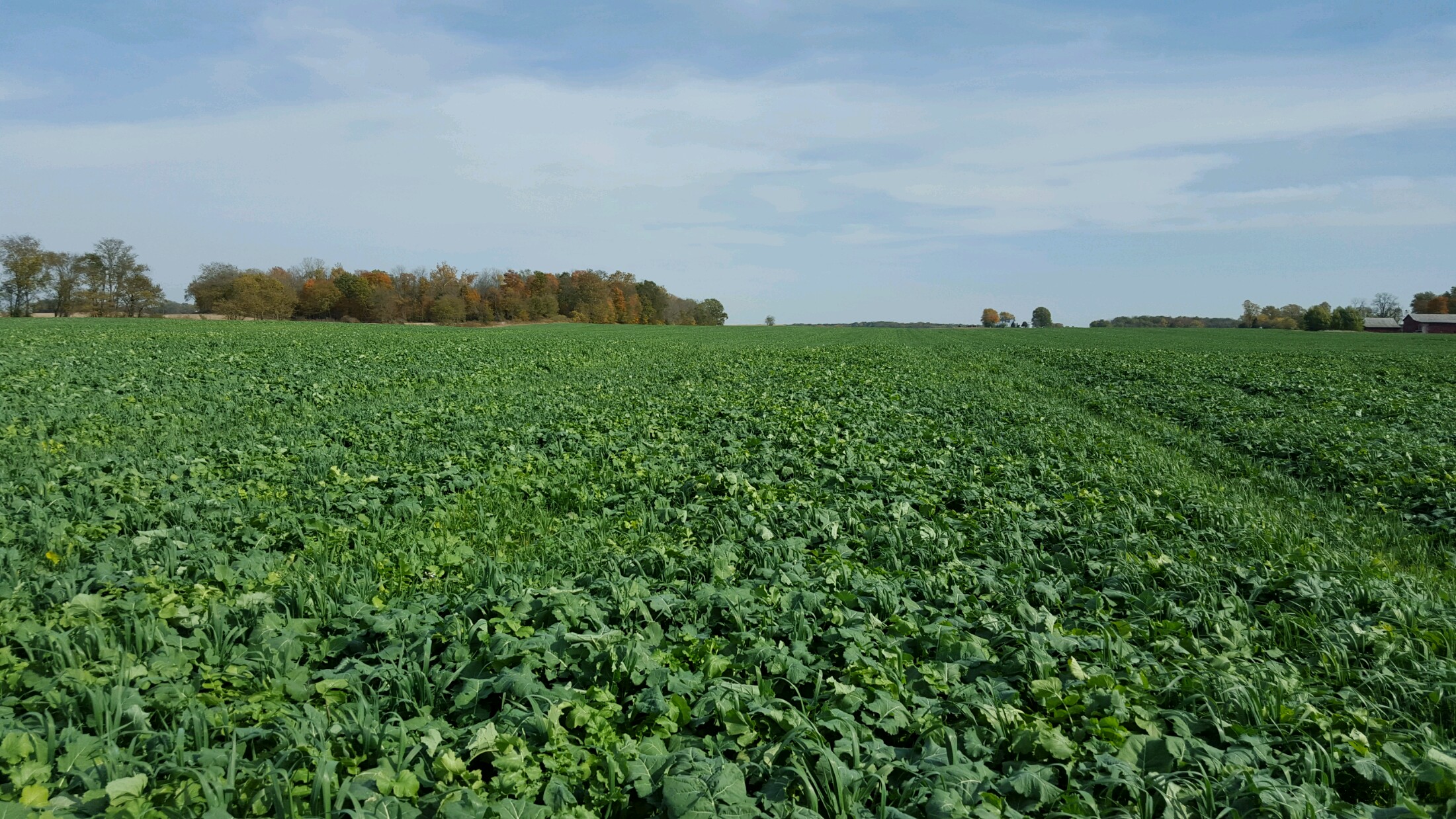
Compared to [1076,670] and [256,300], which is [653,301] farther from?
[1076,670]

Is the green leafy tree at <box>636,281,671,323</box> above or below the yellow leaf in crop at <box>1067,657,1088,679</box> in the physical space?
above

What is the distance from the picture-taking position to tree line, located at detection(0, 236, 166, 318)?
3462 inches

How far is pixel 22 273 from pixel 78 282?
5252 mm

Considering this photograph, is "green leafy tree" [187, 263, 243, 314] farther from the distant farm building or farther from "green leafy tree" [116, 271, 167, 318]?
the distant farm building

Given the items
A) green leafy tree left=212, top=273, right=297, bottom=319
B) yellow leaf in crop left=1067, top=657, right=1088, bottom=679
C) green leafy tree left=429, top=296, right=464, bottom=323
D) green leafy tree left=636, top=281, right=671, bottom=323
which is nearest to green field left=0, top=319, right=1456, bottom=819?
yellow leaf in crop left=1067, top=657, right=1088, bottom=679

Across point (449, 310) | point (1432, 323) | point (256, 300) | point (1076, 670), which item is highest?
point (1432, 323)

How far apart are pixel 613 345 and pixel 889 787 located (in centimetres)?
3763

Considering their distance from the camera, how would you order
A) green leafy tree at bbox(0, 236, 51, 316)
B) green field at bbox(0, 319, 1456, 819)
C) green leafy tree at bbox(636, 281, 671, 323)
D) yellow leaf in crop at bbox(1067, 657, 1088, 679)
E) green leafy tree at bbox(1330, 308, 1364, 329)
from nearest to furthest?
1. green field at bbox(0, 319, 1456, 819)
2. yellow leaf in crop at bbox(1067, 657, 1088, 679)
3. green leafy tree at bbox(0, 236, 51, 316)
4. green leafy tree at bbox(1330, 308, 1364, 329)
5. green leafy tree at bbox(636, 281, 671, 323)

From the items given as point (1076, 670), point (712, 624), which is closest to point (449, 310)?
point (712, 624)

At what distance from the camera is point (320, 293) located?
10750 cm

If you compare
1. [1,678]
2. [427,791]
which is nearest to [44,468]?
[1,678]

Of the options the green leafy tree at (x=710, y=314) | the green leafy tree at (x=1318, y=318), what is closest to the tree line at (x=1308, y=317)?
the green leafy tree at (x=1318, y=318)

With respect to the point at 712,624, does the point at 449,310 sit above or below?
above

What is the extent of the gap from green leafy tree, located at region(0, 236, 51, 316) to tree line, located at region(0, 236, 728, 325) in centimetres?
9
